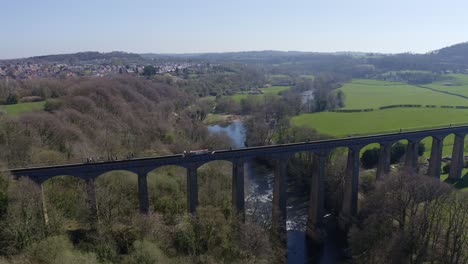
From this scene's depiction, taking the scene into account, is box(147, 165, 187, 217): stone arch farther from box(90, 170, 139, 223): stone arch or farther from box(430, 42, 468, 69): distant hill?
box(430, 42, 468, 69): distant hill

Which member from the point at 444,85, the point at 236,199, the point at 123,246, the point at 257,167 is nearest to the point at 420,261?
the point at 236,199

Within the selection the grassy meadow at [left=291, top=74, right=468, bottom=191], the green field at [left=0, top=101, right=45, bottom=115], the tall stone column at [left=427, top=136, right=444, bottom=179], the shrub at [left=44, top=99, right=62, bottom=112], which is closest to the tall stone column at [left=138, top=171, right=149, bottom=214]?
the shrub at [left=44, top=99, right=62, bottom=112]

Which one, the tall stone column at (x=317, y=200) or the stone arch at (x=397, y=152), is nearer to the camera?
the tall stone column at (x=317, y=200)

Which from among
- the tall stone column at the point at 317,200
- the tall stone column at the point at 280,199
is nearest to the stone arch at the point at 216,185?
the tall stone column at the point at 280,199

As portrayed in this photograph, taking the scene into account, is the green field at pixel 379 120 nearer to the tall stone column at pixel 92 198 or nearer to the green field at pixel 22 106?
the tall stone column at pixel 92 198

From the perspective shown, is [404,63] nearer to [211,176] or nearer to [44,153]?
[211,176]
